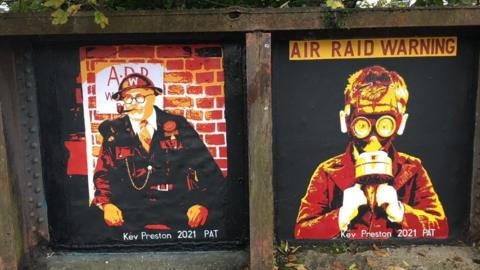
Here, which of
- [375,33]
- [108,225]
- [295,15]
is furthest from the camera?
[108,225]

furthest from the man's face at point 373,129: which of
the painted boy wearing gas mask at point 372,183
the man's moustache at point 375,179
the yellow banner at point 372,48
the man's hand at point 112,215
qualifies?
the man's hand at point 112,215

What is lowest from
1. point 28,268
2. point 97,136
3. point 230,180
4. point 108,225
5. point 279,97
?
point 28,268

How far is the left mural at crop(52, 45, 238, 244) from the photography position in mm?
3760

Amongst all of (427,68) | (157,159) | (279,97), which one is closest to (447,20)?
(427,68)

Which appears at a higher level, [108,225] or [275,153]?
[275,153]

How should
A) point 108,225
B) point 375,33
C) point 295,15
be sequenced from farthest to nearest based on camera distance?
point 108,225, point 375,33, point 295,15

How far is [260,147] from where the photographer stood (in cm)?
350

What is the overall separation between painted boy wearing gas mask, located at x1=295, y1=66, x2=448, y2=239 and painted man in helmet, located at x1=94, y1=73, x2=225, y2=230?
2.61 ft

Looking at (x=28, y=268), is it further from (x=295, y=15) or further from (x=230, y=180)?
(x=295, y=15)

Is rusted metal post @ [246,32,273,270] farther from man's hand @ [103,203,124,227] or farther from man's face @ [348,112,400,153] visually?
man's hand @ [103,203,124,227]

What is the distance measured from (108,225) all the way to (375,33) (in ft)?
8.07

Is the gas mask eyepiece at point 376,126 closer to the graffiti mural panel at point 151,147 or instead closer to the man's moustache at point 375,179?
the man's moustache at point 375,179

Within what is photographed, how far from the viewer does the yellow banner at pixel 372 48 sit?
12.2 feet

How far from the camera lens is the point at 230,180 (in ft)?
12.7
